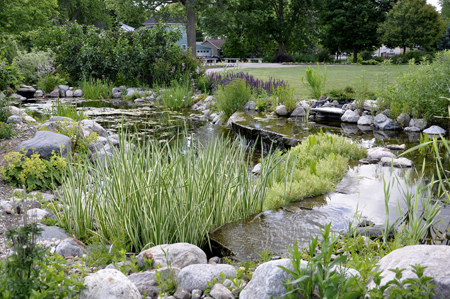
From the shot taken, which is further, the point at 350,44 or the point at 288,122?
the point at 350,44

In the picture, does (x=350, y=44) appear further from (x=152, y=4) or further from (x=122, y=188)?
(x=122, y=188)

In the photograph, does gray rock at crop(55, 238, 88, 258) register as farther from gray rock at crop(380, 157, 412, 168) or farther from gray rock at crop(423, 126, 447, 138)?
gray rock at crop(423, 126, 447, 138)

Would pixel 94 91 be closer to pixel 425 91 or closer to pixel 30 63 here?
pixel 30 63

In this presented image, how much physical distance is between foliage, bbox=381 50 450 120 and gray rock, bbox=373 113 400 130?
0.20 m

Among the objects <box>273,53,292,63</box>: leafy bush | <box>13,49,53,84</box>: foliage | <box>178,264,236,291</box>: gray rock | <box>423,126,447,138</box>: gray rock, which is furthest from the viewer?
<box>273,53,292,63</box>: leafy bush

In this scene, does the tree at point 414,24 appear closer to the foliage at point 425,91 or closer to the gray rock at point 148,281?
the foliage at point 425,91

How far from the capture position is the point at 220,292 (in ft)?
6.07

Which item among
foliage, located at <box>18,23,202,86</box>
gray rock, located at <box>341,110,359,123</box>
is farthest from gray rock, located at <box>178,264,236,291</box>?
foliage, located at <box>18,23,202,86</box>

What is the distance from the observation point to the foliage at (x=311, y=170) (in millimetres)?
3434

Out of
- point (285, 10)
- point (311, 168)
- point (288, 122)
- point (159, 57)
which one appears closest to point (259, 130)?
point (288, 122)

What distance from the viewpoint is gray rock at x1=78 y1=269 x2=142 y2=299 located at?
1.67m

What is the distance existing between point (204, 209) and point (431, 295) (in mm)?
1699

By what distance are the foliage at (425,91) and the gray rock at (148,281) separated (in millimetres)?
5456

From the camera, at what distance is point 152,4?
64.3 feet
